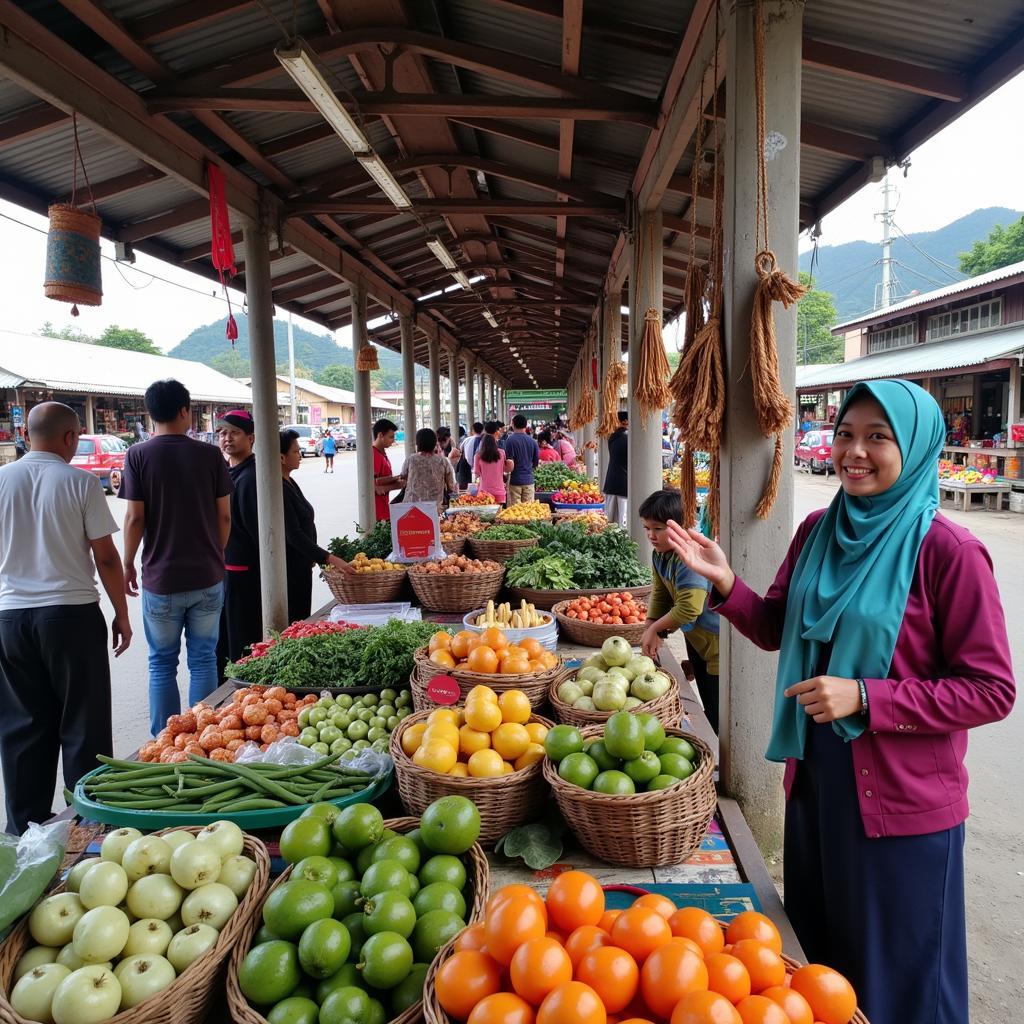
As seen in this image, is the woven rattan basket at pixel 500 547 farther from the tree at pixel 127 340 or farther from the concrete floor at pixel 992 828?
the tree at pixel 127 340

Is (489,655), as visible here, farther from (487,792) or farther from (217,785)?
(217,785)

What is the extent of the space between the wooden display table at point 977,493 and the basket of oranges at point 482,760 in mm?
16433

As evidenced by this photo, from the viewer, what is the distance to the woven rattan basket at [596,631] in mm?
3893

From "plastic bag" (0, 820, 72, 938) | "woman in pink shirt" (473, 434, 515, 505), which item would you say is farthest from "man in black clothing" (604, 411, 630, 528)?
"plastic bag" (0, 820, 72, 938)

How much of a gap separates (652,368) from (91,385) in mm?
23478

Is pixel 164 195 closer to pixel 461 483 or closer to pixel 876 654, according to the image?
pixel 876 654

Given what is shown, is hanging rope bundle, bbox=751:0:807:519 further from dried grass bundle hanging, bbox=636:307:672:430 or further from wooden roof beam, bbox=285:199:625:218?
wooden roof beam, bbox=285:199:625:218

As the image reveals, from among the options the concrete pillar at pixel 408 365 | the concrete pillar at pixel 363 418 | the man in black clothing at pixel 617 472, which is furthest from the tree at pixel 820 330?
the concrete pillar at pixel 363 418

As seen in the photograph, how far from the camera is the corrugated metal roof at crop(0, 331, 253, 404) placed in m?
22.2

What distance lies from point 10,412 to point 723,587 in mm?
25107

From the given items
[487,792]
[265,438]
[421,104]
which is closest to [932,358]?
[421,104]

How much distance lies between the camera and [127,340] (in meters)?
63.2

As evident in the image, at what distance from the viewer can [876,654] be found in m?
1.69

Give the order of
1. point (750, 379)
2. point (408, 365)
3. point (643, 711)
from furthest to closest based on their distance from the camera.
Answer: point (408, 365)
point (750, 379)
point (643, 711)
